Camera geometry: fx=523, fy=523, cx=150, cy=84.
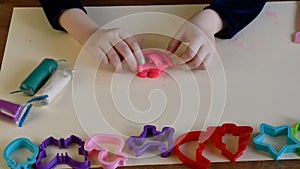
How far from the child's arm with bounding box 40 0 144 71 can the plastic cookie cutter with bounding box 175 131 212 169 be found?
0.13m

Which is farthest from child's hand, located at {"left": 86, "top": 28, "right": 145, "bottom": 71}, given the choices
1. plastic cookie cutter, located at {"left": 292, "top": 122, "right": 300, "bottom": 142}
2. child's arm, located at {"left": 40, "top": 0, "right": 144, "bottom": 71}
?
plastic cookie cutter, located at {"left": 292, "top": 122, "right": 300, "bottom": 142}

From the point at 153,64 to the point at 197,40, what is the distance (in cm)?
7

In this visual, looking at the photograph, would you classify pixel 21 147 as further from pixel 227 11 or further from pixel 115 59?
pixel 227 11

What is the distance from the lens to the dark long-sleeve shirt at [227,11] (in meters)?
0.79

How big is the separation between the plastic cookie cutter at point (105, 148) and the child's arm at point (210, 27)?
16 cm

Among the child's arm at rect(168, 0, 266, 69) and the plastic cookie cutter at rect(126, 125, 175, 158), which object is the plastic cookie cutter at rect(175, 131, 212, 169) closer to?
the plastic cookie cutter at rect(126, 125, 175, 158)

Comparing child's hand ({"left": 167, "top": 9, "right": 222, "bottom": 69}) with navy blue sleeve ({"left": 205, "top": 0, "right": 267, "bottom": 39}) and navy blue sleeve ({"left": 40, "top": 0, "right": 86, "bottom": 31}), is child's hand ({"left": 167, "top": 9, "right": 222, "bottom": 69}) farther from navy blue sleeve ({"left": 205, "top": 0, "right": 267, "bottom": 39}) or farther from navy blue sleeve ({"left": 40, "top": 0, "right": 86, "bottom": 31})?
navy blue sleeve ({"left": 40, "top": 0, "right": 86, "bottom": 31})

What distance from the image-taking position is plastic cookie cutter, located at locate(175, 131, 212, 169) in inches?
24.6

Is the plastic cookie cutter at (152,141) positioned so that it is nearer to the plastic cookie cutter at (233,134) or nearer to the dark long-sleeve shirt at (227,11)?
the plastic cookie cutter at (233,134)

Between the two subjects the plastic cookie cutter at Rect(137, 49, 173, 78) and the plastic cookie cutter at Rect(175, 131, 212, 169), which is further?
the plastic cookie cutter at Rect(137, 49, 173, 78)

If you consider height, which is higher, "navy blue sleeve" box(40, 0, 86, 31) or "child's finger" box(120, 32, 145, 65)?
"navy blue sleeve" box(40, 0, 86, 31)

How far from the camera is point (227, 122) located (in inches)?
26.5

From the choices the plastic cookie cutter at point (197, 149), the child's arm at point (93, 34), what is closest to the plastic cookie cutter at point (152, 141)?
the plastic cookie cutter at point (197, 149)

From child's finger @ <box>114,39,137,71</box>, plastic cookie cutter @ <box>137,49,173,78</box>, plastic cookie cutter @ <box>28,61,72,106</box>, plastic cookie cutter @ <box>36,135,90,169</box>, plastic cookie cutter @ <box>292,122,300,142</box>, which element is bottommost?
plastic cookie cutter @ <box>36,135,90,169</box>
